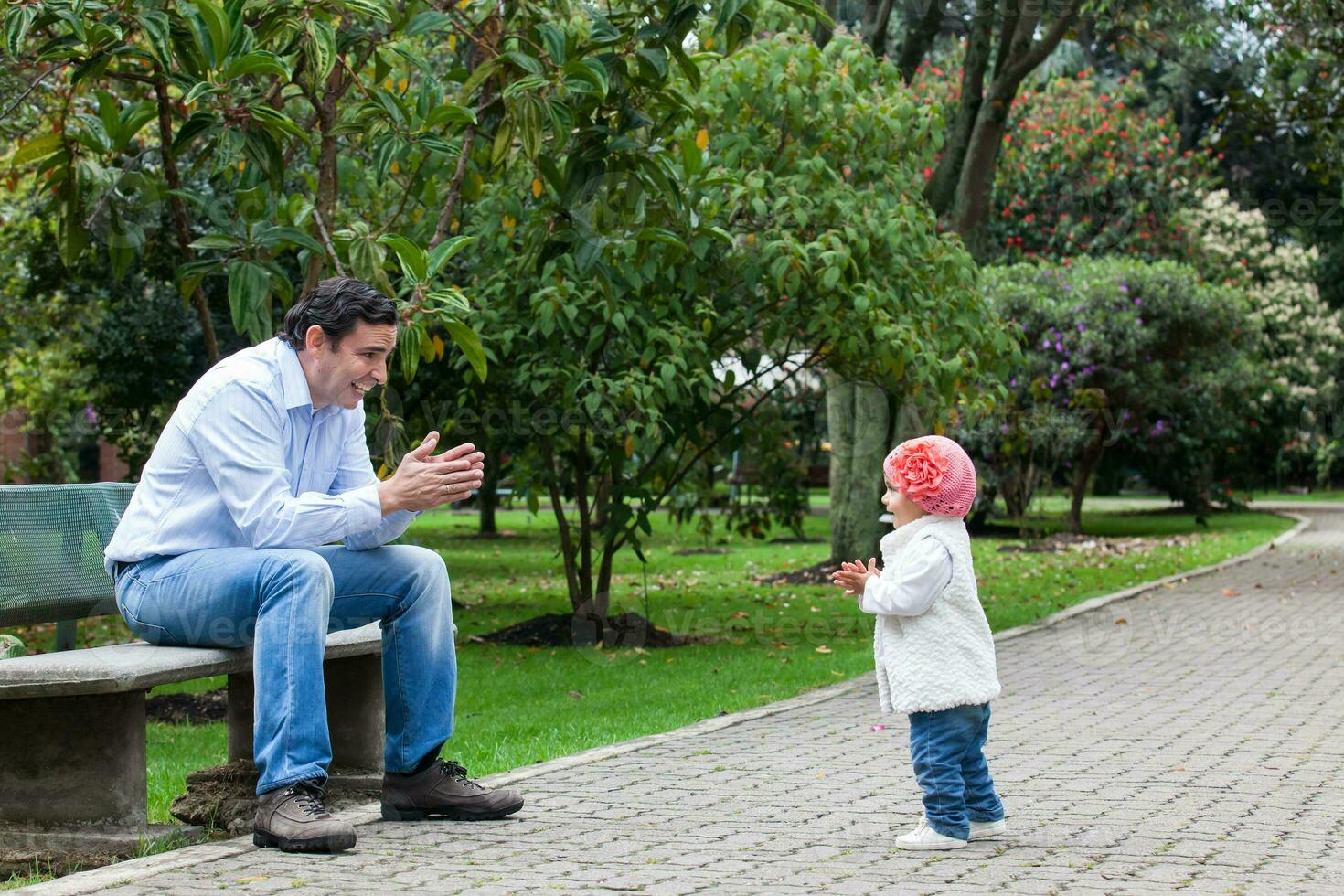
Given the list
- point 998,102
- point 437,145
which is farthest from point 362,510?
point 998,102

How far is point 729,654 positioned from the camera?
1006 centimetres

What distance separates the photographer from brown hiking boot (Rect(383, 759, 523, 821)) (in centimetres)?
490

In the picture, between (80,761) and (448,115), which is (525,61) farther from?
(80,761)

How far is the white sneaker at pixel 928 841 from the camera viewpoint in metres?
4.57

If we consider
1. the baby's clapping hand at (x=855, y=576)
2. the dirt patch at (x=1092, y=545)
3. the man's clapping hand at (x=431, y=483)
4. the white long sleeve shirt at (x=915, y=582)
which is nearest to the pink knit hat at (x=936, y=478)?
the white long sleeve shirt at (x=915, y=582)

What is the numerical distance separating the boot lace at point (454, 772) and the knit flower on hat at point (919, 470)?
164 centimetres

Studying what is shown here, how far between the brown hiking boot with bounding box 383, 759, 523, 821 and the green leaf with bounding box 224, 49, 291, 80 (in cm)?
270

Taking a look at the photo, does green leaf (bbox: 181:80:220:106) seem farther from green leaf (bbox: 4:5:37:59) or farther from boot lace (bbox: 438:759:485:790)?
boot lace (bbox: 438:759:485:790)

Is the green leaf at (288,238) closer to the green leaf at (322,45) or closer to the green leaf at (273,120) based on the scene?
the green leaf at (273,120)

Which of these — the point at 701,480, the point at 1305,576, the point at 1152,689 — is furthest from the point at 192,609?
the point at 1305,576

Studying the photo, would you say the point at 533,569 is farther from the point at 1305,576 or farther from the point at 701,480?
the point at 1305,576

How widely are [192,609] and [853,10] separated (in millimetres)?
19182

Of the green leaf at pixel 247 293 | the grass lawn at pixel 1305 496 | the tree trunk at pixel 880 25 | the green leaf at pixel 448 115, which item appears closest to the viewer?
the green leaf at pixel 247 293

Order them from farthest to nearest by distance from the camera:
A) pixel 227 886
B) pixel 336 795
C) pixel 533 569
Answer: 1. pixel 533 569
2. pixel 336 795
3. pixel 227 886
